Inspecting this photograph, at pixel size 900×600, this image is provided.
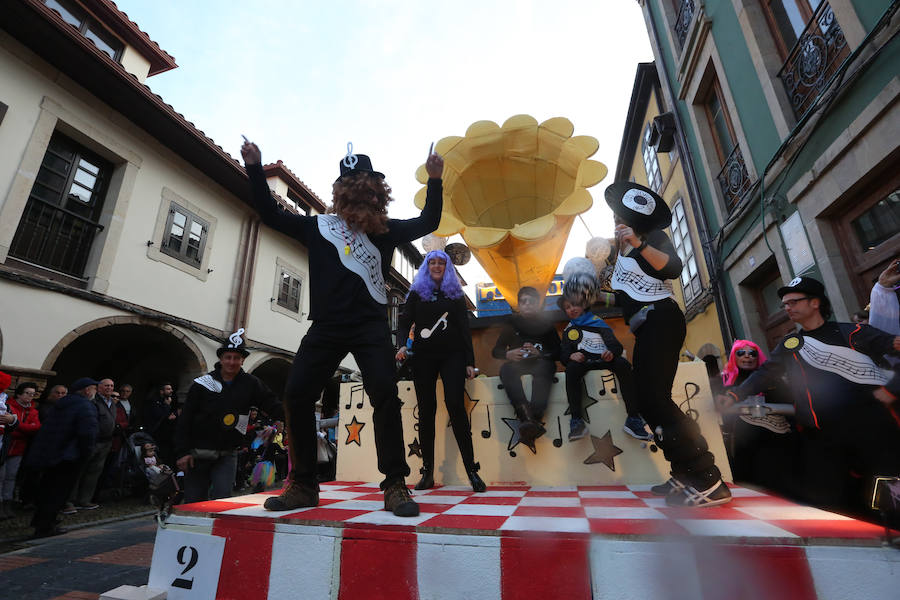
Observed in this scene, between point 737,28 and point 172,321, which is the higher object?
point 737,28

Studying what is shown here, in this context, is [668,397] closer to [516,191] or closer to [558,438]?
[558,438]

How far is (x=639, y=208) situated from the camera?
6.72 feet

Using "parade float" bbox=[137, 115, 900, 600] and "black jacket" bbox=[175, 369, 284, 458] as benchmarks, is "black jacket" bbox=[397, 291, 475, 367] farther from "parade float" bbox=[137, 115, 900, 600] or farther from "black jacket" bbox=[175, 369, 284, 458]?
"black jacket" bbox=[175, 369, 284, 458]

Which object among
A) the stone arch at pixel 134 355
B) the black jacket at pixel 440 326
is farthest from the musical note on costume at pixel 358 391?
the stone arch at pixel 134 355

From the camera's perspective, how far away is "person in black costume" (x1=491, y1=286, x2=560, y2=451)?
2.90 m

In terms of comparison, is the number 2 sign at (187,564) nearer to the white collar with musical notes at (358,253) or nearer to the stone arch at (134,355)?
the white collar with musical notes at (358,253)

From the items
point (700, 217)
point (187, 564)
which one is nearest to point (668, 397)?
point (187, 564)

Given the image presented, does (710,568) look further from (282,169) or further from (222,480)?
(282,169)

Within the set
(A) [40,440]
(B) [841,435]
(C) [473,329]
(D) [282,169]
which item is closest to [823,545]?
(B) [841,435]

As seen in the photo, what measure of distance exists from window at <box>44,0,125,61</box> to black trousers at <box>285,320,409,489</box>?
923cm

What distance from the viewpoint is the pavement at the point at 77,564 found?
6.71 feet

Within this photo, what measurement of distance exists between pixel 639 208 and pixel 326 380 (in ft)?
5.74

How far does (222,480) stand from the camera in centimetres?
298

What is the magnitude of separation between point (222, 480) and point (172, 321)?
21.5 ft
